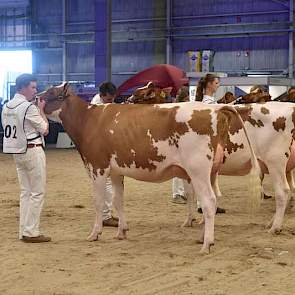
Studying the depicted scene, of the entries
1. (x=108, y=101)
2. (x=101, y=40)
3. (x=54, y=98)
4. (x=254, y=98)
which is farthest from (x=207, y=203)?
(x=101, y=40)

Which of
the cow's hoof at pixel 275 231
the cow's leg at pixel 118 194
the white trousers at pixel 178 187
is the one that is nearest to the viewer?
the cow's leg at pixel 118 194

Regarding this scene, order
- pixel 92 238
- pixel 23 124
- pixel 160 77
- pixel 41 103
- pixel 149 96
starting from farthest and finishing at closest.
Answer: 1. pixel 160 77
2. pixel 149 96
3. pixel 41 103
4. pixel 92 238
5. pixel 23 124

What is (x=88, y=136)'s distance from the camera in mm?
7066

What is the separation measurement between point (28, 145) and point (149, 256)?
5.96 ft

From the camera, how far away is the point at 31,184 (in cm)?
680

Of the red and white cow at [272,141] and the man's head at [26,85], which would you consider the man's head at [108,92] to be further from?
the red and white cow at [272,141]

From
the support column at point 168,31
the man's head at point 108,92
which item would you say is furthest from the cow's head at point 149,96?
the support column at point 168,31

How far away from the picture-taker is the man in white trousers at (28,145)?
21.8 ft

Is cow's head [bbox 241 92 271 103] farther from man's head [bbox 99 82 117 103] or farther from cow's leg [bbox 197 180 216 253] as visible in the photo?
cow's leg [bbox 197 180 216 253]

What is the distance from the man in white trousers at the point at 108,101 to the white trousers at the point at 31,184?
1183mm

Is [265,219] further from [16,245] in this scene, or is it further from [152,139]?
[16,245]

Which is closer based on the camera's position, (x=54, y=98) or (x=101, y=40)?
(x=54, y=98)

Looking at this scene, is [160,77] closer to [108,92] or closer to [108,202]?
[108,92]

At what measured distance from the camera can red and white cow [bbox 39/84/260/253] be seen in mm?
6461
